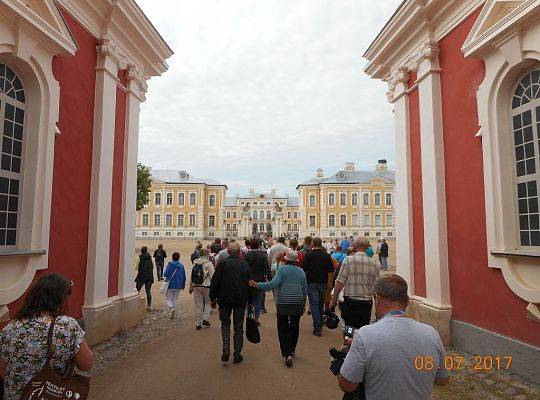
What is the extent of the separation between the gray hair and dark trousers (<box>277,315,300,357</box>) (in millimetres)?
3620

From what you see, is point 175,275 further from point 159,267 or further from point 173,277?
point 159,267

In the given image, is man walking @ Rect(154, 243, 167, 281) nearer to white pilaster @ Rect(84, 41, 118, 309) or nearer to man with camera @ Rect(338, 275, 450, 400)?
white pilaster @ Rect(84, 41, 118, 309)

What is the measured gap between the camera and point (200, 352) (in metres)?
6.21

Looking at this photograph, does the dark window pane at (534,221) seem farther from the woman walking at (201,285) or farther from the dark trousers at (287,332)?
the woman walking at (201,285)

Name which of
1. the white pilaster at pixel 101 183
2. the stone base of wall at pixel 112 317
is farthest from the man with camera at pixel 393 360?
the white pilaster at pixel 101 183

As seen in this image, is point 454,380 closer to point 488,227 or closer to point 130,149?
point 488,227

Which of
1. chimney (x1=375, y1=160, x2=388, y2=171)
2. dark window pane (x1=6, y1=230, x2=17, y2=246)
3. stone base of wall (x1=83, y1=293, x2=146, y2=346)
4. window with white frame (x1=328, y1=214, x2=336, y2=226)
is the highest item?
chimney (x1=375, y1=160, x2=388, y2=171)

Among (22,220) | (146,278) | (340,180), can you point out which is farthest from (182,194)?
(22,220)

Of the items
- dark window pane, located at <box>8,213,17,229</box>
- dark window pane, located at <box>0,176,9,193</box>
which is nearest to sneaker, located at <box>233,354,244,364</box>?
dark window pane, located at <box>8,213,17,229</box>

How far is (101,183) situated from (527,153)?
7.18m

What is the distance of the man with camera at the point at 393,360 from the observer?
6.88 feet

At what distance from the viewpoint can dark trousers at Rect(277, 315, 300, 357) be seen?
18.7 ft

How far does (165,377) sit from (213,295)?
4.20 feet

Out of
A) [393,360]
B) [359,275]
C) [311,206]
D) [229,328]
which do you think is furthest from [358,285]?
[311,206]
